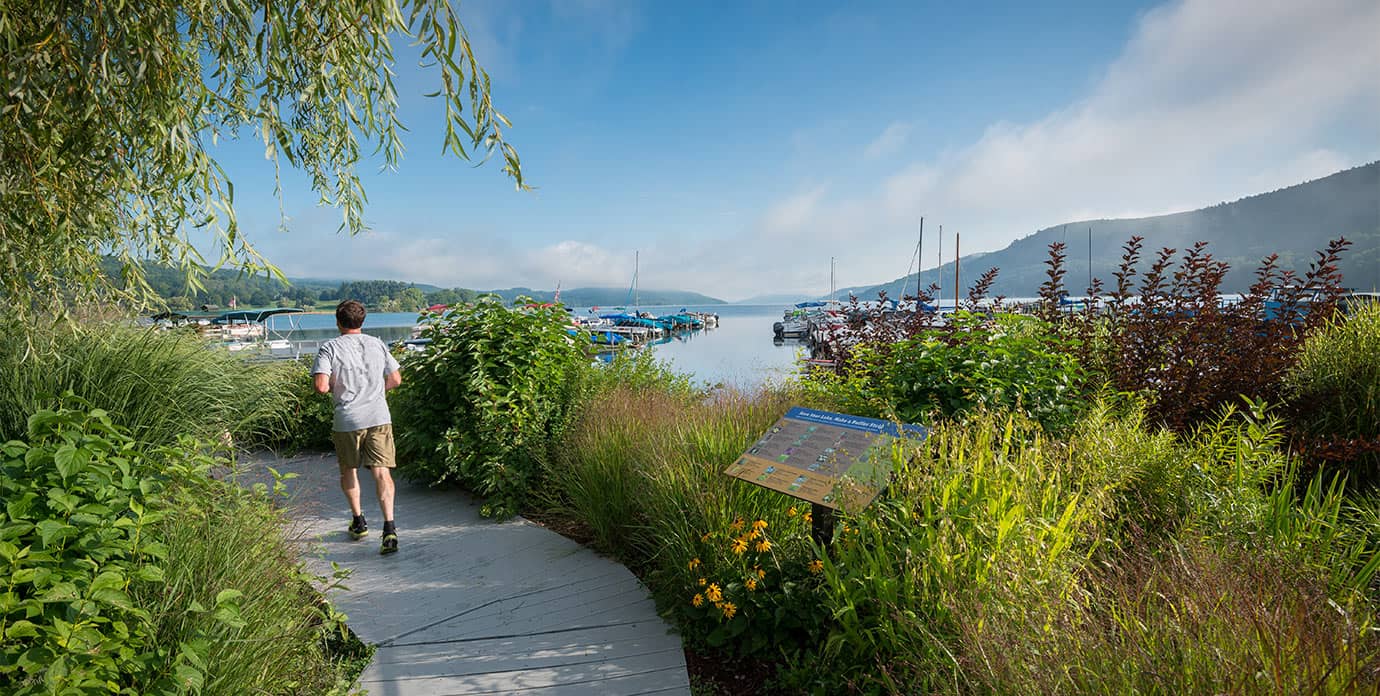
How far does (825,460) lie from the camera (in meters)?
2.79

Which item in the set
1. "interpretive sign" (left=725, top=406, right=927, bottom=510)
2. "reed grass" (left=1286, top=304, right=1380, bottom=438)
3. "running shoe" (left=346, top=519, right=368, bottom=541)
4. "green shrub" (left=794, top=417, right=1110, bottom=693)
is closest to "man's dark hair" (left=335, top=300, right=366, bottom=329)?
"running shoe" (left=346, top=519, right=368, bottom=541)

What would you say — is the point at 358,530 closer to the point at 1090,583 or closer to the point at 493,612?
the point at 493,612

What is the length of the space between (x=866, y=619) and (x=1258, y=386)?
448 centimetres

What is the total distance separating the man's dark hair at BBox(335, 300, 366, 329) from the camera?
444cm

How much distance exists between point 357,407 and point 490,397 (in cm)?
103

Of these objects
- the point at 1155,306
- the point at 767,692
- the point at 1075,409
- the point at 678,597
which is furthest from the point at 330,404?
the point at 1155,306

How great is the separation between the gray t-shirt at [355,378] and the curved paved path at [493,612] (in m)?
0.91

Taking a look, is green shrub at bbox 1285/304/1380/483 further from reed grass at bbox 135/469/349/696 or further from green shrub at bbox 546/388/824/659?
reed grass at bbox 135/469/349/696

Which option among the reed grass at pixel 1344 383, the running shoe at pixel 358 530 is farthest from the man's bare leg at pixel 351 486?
the reed grass at pixel 1344 383

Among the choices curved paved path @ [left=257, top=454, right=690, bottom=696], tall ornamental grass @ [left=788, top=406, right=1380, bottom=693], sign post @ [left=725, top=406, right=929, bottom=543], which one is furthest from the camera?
curved paved path @ [left=257, top=454, right=690, bottom=696]

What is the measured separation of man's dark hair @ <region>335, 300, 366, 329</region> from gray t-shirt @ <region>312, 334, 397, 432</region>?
9 cm

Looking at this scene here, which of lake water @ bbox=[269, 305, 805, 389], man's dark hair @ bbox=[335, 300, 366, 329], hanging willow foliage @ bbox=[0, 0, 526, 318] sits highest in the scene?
hanging willow foliage @ bbox=[0, 0, 526, 318]

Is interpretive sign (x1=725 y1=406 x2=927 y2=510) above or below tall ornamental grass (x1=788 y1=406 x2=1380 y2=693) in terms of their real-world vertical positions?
above

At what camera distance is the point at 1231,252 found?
145 metres
